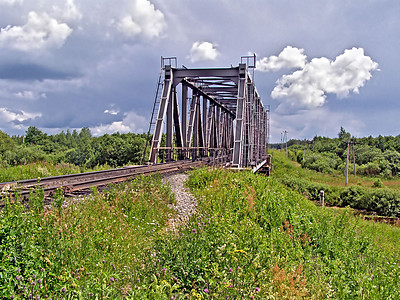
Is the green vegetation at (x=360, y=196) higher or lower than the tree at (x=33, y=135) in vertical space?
lower

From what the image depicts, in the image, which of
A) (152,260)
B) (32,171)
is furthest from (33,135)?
(152,260)

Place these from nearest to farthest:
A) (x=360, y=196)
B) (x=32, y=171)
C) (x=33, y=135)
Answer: (x=32, y=171), (x=360, y=196), (x=33, y=135)

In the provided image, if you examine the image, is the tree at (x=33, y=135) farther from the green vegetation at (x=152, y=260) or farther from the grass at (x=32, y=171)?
the green vegetation at (x=152, y=260)

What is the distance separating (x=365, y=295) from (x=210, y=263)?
2549 millimetres

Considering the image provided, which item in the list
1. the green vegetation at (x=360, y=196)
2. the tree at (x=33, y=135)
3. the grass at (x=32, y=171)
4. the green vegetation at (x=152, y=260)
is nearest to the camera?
the green vegetation at (x=152, y=260)

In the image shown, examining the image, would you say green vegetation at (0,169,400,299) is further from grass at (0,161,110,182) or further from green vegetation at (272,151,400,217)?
green vegetation at (272,151,400,217)

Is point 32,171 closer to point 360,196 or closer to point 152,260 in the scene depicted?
point 152,260

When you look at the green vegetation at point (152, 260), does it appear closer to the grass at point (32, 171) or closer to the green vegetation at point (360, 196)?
the grass at point (32, 171)

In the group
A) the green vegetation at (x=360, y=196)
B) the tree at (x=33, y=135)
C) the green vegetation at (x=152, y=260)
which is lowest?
the green vegetation at (x=360, y=196)

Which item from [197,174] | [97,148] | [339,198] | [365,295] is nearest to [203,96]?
[197,174]

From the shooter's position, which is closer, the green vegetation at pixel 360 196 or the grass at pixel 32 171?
the grass at pixel 32 171

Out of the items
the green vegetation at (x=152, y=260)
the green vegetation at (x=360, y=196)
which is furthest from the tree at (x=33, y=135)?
the green vegetation at (x=152, y=260)

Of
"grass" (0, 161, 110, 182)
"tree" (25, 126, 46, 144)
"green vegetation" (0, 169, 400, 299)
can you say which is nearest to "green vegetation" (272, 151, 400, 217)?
"grass" (0, 161, 110, 182)

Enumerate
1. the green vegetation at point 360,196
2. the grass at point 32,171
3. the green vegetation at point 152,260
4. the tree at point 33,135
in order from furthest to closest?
the tree at point 33,135 < the green vegetation at point 360,196 < the grass at point 32,171 < the green vegetation at point 152,260
